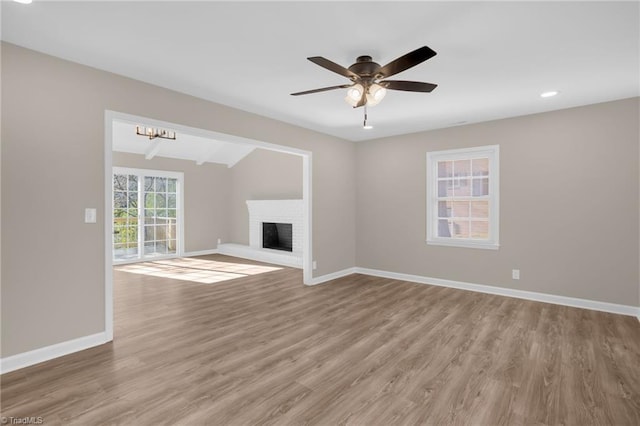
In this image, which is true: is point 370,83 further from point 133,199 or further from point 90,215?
point 133,199

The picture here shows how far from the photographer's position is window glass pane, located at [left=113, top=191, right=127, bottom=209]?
7184 mm

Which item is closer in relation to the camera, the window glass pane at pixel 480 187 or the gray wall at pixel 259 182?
the window glass pane at pixel 480 187

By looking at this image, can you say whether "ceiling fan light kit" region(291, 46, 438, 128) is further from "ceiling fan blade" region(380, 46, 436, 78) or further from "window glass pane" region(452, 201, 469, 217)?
"window glass pane" region(452, 201, 469, 217)

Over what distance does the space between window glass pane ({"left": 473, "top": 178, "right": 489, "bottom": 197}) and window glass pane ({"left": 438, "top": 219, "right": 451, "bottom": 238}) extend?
25.4 inches

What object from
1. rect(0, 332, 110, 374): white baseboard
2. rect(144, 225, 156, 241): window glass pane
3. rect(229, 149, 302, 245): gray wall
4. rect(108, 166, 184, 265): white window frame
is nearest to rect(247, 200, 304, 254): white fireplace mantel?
rect(229, 149, 302, 245): gray wall

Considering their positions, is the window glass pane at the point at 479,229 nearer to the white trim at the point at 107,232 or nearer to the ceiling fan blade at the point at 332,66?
the ceiling fan blade at the point at 332,66

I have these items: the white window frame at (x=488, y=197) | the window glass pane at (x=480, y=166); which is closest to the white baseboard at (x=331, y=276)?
the white window frame at (x=488, y=197)

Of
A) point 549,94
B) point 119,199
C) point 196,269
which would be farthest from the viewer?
point 119,199

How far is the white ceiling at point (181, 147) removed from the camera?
6.73 m

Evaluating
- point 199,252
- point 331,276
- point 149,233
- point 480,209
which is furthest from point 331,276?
point 149,233

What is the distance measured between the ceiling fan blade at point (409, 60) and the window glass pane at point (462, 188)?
3.14m

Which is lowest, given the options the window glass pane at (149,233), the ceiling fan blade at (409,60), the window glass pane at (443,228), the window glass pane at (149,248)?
the window glass pane at (149,248)

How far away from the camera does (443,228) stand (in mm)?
5320

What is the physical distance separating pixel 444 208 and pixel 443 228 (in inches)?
13.2
